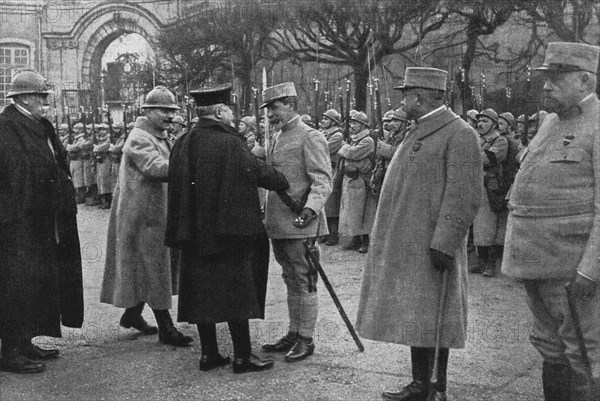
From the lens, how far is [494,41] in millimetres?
24125

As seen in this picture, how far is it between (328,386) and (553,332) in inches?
59.7

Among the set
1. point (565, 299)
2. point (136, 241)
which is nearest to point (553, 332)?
point (565, 299)

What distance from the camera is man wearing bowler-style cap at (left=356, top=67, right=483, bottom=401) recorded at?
4.39 m

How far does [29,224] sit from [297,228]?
73.7 inches

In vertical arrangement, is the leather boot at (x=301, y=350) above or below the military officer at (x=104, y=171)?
below

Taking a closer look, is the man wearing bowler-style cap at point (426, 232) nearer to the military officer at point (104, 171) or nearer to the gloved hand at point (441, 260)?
the gloved hand at point (441, 260)

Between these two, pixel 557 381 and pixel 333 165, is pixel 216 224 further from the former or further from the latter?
pixel 333 165

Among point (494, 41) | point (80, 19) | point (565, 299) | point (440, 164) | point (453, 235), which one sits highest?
point (80, 19)

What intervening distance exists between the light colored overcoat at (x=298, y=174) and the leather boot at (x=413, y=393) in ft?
4.62

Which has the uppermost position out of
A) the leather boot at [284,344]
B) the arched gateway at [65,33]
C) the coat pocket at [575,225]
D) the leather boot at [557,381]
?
the arched gateway at [65,33]

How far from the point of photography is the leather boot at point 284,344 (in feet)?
19.7

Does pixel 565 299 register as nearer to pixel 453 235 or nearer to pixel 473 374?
pixel 453 235

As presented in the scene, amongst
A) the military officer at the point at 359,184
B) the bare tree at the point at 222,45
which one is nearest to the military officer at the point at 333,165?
the military officer at the point at 359,184

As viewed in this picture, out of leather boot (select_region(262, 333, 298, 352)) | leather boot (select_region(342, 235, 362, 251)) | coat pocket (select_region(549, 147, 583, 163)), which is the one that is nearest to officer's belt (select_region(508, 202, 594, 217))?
coat pocket (select_region(549, 147, 583, 163))
